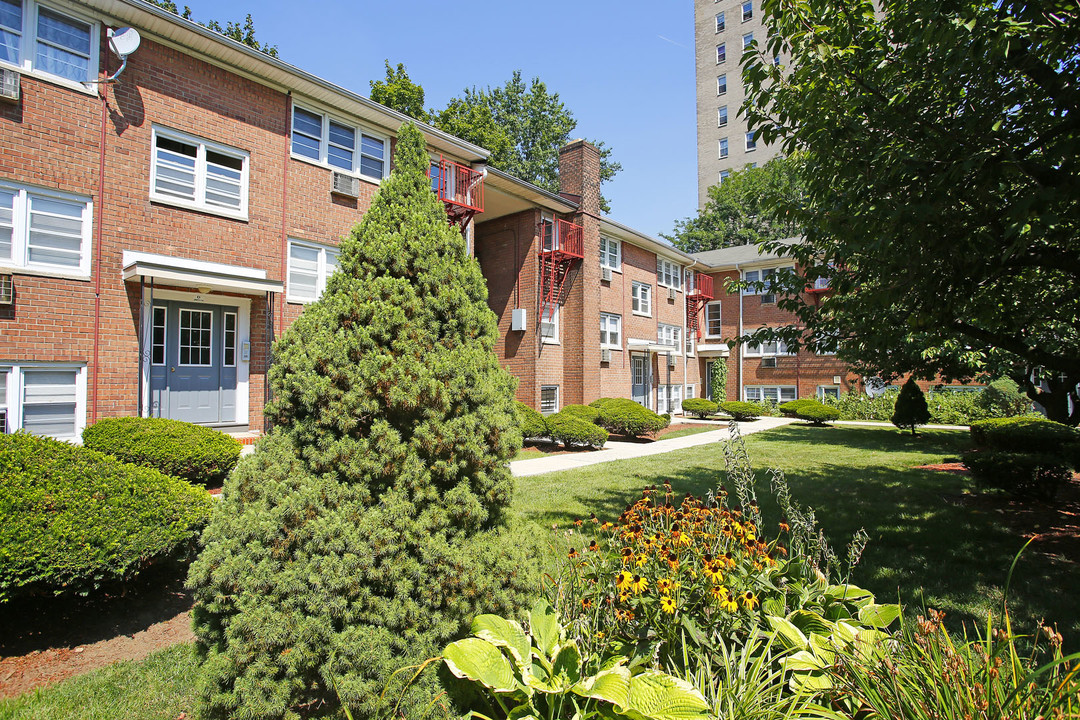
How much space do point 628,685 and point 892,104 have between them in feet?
16.4

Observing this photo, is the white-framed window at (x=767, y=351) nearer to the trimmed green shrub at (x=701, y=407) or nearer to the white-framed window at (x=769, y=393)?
the white-framed window at (x=769, y=393)

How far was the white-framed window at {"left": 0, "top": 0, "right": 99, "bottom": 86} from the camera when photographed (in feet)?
29.1

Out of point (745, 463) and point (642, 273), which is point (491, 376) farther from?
point (642, 273)

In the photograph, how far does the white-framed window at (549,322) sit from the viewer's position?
1848 centimetres

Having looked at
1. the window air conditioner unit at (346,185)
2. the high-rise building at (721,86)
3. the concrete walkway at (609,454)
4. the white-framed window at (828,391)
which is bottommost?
the concrete walkway at (609,454)

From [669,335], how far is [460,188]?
15308 mm

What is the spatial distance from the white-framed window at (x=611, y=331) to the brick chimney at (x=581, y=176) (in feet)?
14.0

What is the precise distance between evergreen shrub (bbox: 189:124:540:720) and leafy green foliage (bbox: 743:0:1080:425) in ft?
11.2

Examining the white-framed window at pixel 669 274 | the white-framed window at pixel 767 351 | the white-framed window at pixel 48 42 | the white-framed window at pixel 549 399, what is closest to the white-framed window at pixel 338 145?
the white-framed window at pixel 48 42

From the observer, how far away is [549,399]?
18.9m

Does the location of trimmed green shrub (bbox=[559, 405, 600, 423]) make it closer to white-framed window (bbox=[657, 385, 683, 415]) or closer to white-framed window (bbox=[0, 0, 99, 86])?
white-framed window (bbox=[657, 385, 683, 415])

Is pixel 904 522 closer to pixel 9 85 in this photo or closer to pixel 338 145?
pixel 338 145

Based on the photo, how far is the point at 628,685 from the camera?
2150 millimetres

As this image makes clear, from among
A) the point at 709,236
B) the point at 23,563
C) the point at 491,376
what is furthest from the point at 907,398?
the point at 709,236
